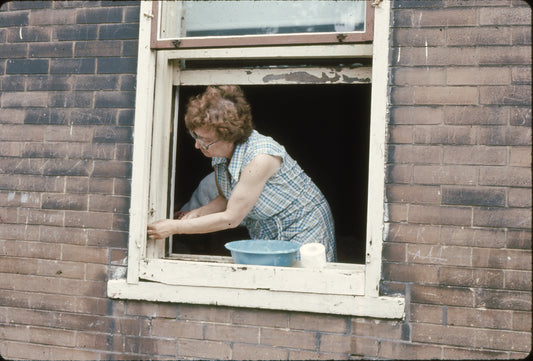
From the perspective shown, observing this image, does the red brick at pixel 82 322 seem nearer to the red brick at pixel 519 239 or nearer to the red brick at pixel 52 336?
the red brick at pixel 52 336

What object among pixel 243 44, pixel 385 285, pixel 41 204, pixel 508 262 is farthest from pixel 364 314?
pixel 41 204

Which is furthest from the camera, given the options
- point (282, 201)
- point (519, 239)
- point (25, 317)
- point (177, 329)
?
point (25, 317)

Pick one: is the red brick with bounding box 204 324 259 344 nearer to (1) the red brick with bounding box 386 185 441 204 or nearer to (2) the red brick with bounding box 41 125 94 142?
(1) the red brick with bounding box 386 185 441 204

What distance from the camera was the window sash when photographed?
97.5 inches

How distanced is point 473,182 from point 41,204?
251 centimetres

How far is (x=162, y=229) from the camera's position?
265 centimetres

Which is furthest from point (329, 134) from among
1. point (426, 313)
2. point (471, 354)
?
point (471, 354)

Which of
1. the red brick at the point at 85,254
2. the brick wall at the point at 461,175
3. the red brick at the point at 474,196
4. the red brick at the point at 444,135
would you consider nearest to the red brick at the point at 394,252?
the brick wall at the point at 461,175

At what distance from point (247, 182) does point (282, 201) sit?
31cm

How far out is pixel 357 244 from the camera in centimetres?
521

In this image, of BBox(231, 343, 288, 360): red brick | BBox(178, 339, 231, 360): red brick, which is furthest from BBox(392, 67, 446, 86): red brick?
BBox(178, 339, 231, 360): red brick

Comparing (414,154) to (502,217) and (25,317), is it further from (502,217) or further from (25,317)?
(25,317)

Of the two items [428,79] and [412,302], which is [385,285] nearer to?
[412,302]

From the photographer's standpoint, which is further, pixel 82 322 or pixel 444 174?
pixel 82 322
